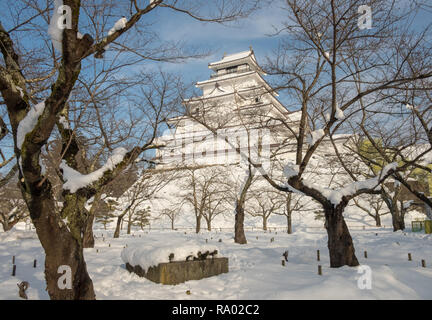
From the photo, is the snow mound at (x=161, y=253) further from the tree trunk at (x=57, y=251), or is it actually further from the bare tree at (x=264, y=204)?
the bare tree at (x=264, y=204)

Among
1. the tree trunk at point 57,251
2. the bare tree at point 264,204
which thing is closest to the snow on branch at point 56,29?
the tree trunk at point 57,251

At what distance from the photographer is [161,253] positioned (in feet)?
25.1

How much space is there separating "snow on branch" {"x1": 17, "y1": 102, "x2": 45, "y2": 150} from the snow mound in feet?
15.1

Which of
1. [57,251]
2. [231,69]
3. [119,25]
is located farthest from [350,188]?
[231,69]

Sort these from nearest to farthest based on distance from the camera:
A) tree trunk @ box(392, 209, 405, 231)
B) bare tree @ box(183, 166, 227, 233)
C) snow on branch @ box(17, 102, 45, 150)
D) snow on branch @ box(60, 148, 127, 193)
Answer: snow on branch @ box(17, 102, 45, 150) < snow on branch @ box(60, 148, 127, 193) < tree trunk @ box(392, 209, 405, 231) < bare tree @ box(183, 166, 227, 233)

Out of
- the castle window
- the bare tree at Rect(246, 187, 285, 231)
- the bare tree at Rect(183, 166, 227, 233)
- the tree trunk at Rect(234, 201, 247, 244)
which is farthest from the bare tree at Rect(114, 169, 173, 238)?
the castle window

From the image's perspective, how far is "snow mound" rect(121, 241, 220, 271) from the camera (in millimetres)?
7664

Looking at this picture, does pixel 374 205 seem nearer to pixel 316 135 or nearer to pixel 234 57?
pixel 316 135

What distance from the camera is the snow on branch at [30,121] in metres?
4.10

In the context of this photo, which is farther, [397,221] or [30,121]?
[397,221]

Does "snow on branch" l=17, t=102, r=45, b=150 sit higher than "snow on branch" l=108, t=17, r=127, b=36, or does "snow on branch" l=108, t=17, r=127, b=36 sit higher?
"snow on branch" l=108, t=17, r=127, b=36

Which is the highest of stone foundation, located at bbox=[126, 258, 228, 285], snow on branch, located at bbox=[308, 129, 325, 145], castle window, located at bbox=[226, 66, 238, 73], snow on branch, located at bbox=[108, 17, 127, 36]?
castle window, located at bbox=[226, 66, 238, 73]

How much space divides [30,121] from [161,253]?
4.77 m

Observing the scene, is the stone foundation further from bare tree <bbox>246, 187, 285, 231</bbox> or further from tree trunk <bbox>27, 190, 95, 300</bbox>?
bare tree <bbox>246, 187, 285, 231</bbox>
